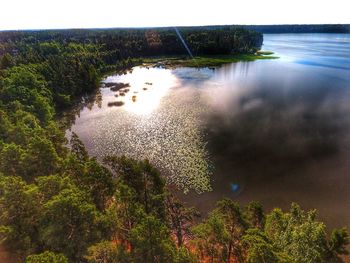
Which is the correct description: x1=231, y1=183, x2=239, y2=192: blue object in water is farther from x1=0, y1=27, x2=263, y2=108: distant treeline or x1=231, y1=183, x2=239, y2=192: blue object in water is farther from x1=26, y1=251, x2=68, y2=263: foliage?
x1=0, y1=27, x2=263, y2=108: distant treeline

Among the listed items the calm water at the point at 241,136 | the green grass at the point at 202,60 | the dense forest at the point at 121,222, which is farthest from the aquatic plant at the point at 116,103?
the green grass at the point at 202,60

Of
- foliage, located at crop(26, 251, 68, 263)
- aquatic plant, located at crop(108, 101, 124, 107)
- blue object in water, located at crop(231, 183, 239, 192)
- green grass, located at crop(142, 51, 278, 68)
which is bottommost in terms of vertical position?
green grass, located at crop(142, 51, 278, 68)

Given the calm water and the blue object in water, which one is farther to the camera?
the blue object in water

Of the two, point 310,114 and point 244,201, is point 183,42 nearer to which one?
point 310,114

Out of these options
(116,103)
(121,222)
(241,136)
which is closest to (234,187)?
(241,136)

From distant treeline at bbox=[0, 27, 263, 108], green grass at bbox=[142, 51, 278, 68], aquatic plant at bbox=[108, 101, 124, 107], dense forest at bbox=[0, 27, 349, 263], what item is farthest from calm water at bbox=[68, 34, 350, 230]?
green grass at bbox=[142, 51, 278, 68]

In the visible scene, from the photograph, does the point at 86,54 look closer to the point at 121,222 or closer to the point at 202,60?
the point at 202,60

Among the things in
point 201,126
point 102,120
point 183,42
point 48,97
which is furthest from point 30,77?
point 183,42
